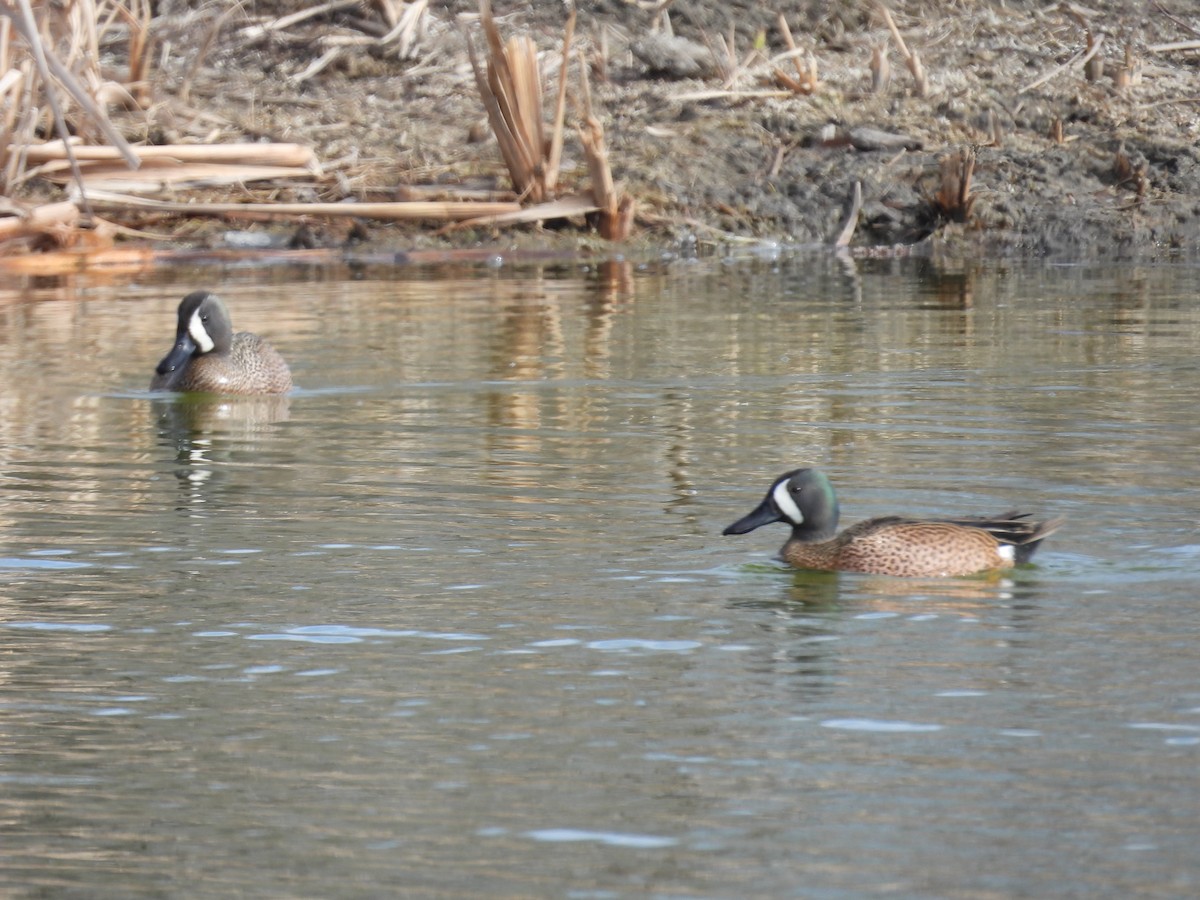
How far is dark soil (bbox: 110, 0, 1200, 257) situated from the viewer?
22.8 m

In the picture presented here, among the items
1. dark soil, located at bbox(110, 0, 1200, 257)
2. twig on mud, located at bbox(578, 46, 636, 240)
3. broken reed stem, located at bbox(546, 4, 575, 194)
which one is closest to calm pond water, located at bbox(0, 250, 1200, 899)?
twig on mud, located at bbox(578, 46, 636, 240)

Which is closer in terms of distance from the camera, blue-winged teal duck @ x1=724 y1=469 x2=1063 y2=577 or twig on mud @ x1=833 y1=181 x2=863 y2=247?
blue-winged teal duck @ x1=724 y1=469 x2=1063 y2=577

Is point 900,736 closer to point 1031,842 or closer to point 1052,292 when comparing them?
point 1031,842

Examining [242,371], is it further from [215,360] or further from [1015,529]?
[1015,529]

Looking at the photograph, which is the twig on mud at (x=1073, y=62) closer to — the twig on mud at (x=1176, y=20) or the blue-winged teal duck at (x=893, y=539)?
the twig on mud at (x=1176, y=20)

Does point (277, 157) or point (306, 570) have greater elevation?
point (277, 157)

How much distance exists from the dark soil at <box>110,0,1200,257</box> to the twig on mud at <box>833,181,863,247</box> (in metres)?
0.16

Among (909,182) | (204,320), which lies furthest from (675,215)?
(204,320)

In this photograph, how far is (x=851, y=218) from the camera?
22625 mm

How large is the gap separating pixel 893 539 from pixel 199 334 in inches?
274

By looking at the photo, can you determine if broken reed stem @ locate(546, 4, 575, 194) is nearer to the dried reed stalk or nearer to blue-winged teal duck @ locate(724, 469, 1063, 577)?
the dried reed stalk

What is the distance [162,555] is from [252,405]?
4855 millimetres

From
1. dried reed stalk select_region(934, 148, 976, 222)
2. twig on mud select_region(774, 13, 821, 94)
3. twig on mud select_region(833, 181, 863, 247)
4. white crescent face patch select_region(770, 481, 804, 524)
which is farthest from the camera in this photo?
twig on mud select_region(774, 13, 821, 94)

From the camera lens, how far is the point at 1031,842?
5453mm
